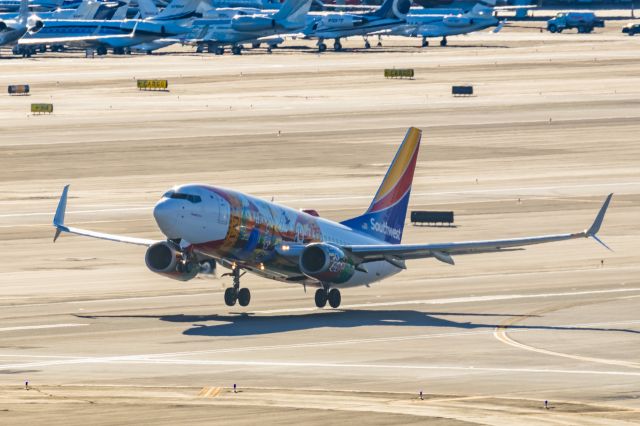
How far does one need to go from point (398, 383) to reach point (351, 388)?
144 centimetres

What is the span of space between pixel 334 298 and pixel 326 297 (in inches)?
13.1

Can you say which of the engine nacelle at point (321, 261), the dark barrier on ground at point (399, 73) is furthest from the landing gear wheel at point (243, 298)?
the dark barrier on ground at point (399, 73)

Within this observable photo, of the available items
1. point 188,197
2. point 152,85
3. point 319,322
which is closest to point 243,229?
point 188,197

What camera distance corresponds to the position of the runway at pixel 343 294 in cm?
3712

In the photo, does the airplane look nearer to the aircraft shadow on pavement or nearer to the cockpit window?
the cockpit window

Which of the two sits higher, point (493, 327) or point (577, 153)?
point (493, 327)

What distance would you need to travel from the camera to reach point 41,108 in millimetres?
143375

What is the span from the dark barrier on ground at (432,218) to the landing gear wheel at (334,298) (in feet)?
81.9

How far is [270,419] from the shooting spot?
1334 inches

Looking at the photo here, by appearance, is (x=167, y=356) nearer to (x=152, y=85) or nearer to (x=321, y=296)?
(x=321, y=296)

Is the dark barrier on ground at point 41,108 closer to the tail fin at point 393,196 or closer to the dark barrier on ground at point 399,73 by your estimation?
the dark barrier on ground at point 399,73

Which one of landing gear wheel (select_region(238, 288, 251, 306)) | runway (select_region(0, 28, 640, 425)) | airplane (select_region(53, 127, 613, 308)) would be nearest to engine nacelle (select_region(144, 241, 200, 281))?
airplane (select_region(53, 127, 613, 308))

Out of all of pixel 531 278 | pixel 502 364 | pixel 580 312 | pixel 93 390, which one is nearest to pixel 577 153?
pixel 531 278

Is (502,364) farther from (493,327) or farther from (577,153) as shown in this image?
A: (577,153)
